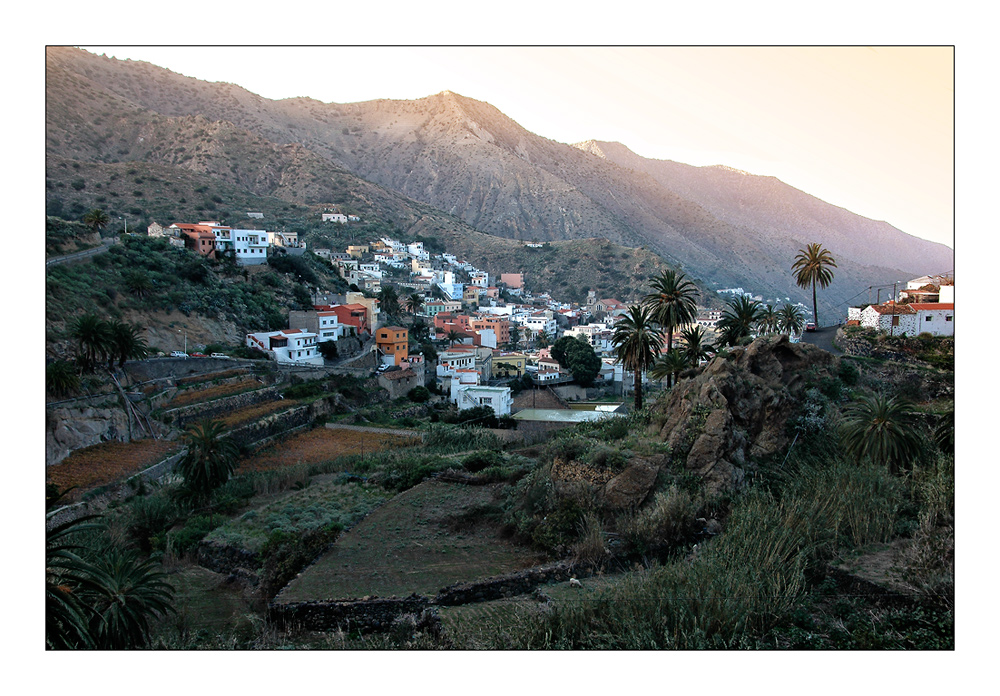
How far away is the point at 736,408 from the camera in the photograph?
9.66 m

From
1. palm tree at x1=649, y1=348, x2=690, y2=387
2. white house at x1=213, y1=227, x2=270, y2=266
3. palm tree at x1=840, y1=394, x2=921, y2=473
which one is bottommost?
palm tree at x1=840, y1=394, x2=921, y2=473

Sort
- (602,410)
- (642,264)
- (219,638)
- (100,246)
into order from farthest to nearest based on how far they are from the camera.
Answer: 1. (642,264)
2. (100,246)
3. (602,410)
4. (219,638)

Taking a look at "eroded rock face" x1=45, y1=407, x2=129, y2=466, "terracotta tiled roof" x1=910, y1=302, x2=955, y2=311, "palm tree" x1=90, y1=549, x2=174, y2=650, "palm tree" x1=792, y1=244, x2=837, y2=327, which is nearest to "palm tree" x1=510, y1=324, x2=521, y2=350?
"palm tree" x1=792, y1=244, x2=837, y2=327

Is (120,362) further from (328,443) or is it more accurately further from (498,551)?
(498,551)

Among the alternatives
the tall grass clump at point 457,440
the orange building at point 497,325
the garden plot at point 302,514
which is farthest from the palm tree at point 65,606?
the orange building at point 497,325

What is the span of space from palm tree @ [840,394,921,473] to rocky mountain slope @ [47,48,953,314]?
49.6 meters

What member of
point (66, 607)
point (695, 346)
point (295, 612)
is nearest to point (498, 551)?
point (295, 612)

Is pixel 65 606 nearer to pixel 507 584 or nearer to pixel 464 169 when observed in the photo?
pixel 507 584

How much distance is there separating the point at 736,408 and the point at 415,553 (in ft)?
17.5

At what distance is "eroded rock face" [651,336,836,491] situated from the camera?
8.91m

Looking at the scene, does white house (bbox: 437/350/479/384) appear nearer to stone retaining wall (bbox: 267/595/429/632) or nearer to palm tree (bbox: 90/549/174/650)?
stone retaining wall (bbox: 267/595/429/632)

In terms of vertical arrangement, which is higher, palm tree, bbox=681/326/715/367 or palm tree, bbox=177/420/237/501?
palm tree, bbox=681/326/715/367

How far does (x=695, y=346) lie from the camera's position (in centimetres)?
1956

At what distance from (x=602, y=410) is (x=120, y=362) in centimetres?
1902
